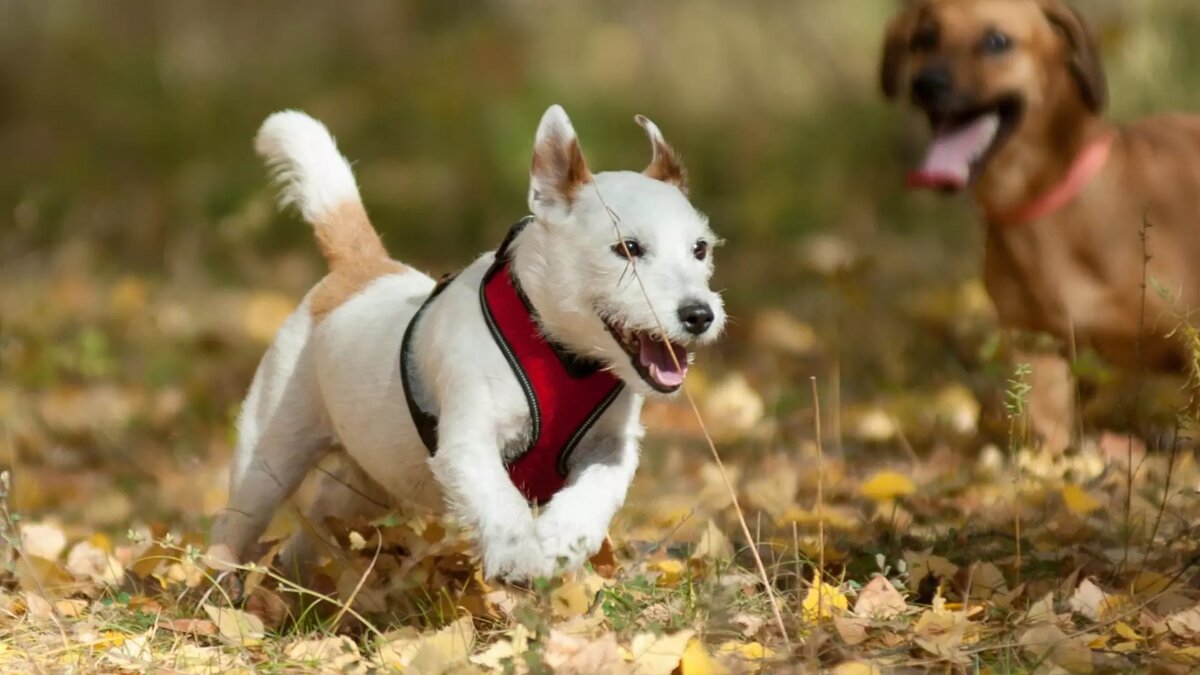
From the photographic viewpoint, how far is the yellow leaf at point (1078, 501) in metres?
4.36

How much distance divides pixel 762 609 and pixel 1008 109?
10.5 feet

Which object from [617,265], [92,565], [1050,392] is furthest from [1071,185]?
[92,565]

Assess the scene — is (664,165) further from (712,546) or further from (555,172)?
(712,546)

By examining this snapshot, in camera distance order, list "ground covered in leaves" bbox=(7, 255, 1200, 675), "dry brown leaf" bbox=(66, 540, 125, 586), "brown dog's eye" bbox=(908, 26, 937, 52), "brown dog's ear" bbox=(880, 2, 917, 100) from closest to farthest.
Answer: "ground covered in leaves" bbox=(7, 255, 1200, 675) → "dry brown leaf" bbox=(66, 540, 125, 586) → "brown dog's eye" bbox=(908, 26, 937, 52) → "brown dog's ear" bbox=(880, 2, 917, 100)

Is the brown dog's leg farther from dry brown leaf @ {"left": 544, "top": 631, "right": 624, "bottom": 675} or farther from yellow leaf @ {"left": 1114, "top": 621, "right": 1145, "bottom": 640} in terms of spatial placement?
dry brown leaf @ {"left": 544, "top": 631, "right": 624, "bottom": 675}

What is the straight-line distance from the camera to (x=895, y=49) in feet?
21.0

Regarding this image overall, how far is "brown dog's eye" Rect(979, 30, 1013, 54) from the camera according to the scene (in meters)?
5.86

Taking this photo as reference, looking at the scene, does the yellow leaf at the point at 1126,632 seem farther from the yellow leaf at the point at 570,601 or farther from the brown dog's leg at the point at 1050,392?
the brown dog's leg at the point at 1050,392

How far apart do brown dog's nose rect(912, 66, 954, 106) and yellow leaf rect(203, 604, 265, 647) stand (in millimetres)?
3559

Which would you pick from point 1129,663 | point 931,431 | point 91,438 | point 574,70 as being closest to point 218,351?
point 91,438

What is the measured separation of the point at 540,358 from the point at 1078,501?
6.26 feet

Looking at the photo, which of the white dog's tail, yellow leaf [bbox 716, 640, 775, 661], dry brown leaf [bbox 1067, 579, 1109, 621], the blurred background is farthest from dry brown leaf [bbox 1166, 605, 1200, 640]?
the white dog's tail

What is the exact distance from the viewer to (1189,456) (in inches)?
192

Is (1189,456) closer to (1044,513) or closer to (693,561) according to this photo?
(1044,513)
